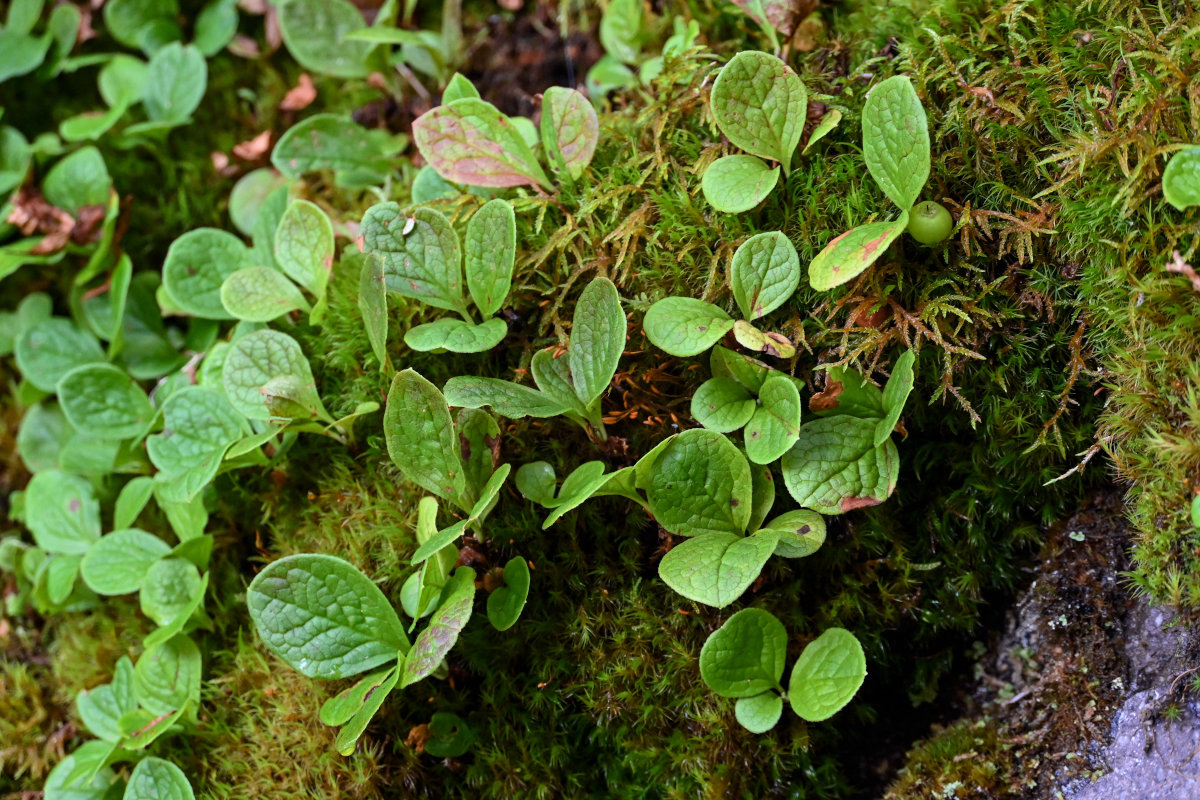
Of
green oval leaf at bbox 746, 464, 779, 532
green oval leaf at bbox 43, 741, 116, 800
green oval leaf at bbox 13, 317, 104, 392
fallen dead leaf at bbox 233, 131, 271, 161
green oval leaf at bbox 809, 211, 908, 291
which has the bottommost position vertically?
green oval leaf at bbox 43, 741, 116, 800

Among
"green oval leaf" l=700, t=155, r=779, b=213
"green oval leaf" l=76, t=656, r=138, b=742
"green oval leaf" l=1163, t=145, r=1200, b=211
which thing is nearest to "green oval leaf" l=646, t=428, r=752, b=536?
"green oval leaf" l=700, t=155, r=779, b=213

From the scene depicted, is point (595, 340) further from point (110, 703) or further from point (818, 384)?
point (110, 703)

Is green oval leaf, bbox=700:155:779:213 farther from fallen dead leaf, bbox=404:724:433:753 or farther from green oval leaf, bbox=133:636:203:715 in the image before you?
green oval leaf, bbox=133:636:203:715

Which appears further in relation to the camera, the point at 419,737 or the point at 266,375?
the point at 266,375

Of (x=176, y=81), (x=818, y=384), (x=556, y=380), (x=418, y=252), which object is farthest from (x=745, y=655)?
(x=176, y=81)

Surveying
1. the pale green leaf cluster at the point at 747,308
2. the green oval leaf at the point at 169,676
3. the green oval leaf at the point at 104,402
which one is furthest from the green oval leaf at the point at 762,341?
the green oval leaf at the point at 104,402

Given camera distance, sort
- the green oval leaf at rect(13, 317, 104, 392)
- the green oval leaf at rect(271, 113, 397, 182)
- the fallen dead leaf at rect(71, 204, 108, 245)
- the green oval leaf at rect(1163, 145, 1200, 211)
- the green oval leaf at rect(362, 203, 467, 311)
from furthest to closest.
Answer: the fallen dead leaf at rect(71, 204, 108, 245)
the green oval leaf at rect(13, 317, 104, 392)
the green oval leaf at rect(271, 113, 397, 182)
the green oval leaf at rect(362, 203, 467, 311)
the green oval leaf at rect(1163, 145, 1200, 211)
